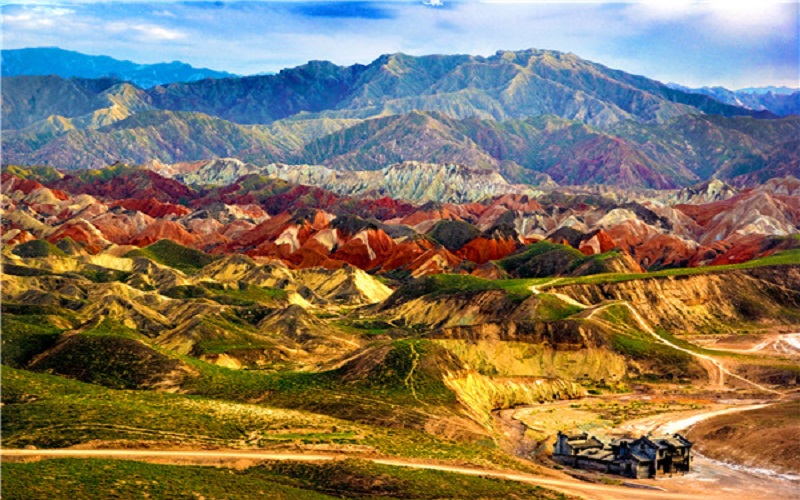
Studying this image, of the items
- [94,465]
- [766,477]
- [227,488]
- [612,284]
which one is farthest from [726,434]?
[612,284]

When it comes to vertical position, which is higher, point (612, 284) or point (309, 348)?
point (612, 284)

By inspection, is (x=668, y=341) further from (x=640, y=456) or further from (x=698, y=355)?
(x=640, y=456)

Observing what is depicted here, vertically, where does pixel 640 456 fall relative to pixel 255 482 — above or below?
below

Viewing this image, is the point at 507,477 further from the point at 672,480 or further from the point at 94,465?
the point at 94,465

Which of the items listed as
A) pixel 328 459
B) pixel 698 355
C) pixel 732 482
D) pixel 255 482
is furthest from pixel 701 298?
pixel 255 482

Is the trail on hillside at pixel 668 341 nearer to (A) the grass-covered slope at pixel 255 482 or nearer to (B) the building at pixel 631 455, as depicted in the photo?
(B) the building at pixel 631 455

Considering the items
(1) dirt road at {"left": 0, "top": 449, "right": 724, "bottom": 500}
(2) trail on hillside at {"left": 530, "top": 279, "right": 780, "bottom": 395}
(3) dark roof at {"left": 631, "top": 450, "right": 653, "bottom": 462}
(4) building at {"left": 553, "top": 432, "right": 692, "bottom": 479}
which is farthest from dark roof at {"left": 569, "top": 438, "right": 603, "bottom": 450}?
(2) trail on hillside at {"left": 530, "top": 279, "right": 780, "bottom": 395}
